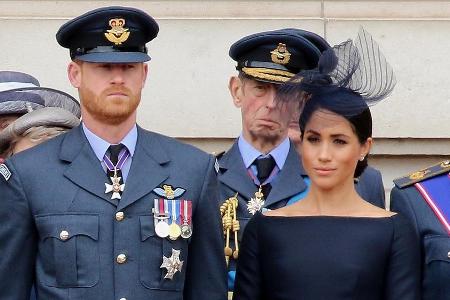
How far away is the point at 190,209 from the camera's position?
15.7ft

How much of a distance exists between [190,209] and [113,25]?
0.60 m

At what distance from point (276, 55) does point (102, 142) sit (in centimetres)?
96

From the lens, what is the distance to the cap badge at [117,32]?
4.82 meters

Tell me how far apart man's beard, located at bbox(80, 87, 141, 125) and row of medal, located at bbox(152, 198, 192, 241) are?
0.28 meters

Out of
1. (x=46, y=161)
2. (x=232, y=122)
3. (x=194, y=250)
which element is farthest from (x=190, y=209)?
(x=232, y=122)

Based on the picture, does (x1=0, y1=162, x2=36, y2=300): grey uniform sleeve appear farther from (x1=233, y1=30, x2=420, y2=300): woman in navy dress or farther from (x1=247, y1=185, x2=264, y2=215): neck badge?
(x1=247, y1=185, x2=264, y2=215): neck badge

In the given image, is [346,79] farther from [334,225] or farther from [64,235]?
[64,235]

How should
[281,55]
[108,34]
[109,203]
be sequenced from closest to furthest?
[109,203] → [108,34] → [281,55]

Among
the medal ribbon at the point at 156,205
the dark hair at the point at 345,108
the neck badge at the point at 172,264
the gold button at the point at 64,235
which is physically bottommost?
the neck badge at the point at 172,264

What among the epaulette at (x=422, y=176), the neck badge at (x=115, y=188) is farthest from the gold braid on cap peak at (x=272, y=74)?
the neck badge at (x=115, y=188)

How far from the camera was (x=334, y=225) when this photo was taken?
4672 millimetres

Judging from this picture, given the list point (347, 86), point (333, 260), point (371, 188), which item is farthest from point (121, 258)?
point (371, 188)

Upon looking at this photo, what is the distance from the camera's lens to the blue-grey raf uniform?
4730 mm

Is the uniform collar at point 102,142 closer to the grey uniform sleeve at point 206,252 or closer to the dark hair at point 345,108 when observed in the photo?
the grey uniform sleeve at point 206,252
